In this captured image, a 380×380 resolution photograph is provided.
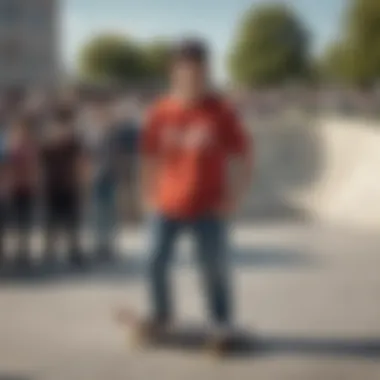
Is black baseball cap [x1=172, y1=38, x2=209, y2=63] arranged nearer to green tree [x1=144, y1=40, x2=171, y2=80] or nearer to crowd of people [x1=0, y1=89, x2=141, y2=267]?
green tree [x1=144, y1=40, x2=171, y2=80]

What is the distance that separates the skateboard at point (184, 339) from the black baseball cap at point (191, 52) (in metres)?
1.45

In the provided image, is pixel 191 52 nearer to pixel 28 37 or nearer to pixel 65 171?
pixel 65 171

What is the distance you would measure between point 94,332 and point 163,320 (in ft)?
1.61

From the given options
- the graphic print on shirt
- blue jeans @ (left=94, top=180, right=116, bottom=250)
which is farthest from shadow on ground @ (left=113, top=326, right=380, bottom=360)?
blue jeans @ (left=94, top=180, right=116, bottom=250)

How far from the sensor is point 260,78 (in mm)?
35094

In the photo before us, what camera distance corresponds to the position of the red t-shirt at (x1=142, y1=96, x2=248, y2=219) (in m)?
6.00

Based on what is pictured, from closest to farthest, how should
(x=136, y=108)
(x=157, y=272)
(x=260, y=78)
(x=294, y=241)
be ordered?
(x=157, y=272) < (x=294, y=241) < (x=136, y=108) < (x=260, y=78)

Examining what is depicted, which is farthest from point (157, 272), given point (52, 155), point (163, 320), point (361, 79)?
point (361, 79)

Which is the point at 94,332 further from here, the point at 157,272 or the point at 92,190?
the point at 92,190

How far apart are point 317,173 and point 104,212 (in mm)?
7539

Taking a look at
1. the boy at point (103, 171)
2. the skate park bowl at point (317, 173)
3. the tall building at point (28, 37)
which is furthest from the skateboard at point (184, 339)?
the tall building at point (28, 37)

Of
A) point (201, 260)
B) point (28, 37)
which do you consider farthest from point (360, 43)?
point (201, 260)

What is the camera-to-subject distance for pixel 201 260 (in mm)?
6230

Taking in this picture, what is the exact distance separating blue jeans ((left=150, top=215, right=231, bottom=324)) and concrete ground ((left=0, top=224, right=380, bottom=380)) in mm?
291
